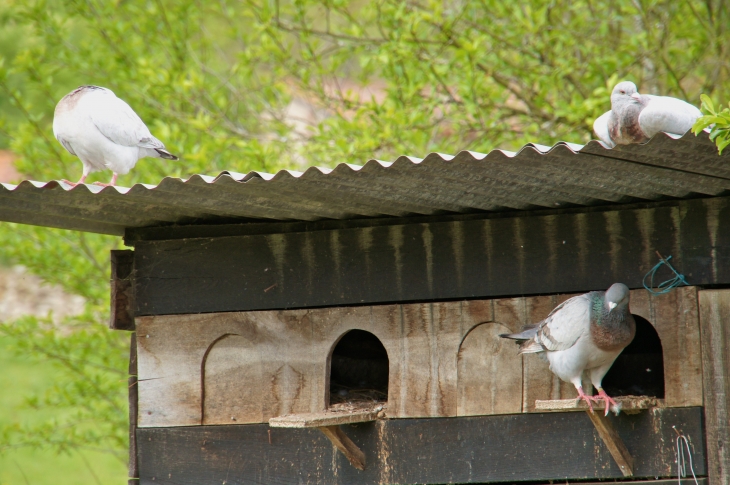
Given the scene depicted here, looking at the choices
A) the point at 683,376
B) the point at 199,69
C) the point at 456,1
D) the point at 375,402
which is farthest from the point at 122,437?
the point at 683,376

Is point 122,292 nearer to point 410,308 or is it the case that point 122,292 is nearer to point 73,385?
point 410,308

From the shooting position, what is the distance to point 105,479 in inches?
452

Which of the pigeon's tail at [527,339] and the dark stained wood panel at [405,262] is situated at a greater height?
the dark stained wood panel at [405,262]

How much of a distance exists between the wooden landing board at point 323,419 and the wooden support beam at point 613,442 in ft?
3.01

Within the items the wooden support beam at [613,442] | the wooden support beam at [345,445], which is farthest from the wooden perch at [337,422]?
the wooden support beam at [613,442]

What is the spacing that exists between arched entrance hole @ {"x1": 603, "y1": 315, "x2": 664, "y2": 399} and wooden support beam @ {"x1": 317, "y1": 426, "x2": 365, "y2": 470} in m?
1.31

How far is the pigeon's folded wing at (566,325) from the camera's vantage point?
310 centimetres

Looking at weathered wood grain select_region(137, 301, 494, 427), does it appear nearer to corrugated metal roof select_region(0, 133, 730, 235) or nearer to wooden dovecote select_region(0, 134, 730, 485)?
wooden dovecote select_region(0, 134, 730, 485)

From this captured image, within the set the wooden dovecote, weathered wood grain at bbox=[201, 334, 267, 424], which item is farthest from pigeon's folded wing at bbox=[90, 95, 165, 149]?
weathered wood grain at bbox=[201, 334, 267, 424]

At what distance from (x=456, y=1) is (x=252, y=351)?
387cm

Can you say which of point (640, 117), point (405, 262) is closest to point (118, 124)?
point (405, 262)

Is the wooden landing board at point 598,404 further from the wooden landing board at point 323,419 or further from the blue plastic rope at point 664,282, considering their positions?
the wooden landing board at point 323,419

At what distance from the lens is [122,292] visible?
4051 millimetres

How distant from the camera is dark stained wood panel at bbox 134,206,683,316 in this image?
10.8 feet
